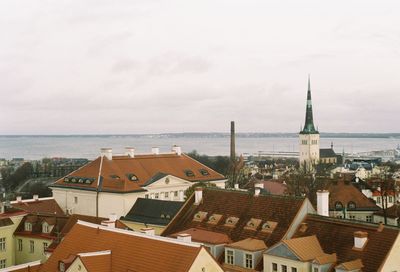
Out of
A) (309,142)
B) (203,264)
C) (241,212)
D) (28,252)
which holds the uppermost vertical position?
(309,142)

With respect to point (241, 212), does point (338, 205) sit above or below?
below

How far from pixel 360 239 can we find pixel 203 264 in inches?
398

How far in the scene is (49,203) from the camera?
61406mm

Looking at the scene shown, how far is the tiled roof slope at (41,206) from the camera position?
54938 millimetres

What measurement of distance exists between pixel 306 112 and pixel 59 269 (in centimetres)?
14406

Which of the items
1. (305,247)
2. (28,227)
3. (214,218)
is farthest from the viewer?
Answer: (28,227)

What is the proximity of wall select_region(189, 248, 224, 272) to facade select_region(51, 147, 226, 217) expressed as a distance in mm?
32329

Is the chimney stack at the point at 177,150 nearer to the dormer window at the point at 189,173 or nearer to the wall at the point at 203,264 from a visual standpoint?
the dormer window at the point at 189,173

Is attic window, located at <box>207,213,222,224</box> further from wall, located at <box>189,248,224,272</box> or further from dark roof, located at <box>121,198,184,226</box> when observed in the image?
wall, located at <box>189,248,224,272</box>

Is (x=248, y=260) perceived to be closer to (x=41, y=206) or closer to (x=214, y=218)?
(x=214, y=218)

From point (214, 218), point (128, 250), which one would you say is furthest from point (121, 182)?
point (128, 250)

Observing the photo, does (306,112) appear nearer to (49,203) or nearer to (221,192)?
(49,203)

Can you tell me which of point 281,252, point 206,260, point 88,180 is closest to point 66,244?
point 206,260

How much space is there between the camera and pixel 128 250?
88.3 feet
